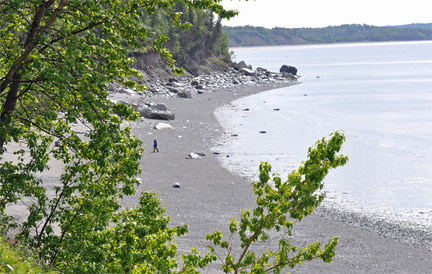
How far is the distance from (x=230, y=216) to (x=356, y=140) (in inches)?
1197

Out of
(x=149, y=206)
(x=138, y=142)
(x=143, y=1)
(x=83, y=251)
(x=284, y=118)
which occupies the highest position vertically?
(x=143, y=1)

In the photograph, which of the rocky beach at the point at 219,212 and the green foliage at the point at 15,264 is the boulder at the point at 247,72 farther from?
the green foliage at the point at 15,264

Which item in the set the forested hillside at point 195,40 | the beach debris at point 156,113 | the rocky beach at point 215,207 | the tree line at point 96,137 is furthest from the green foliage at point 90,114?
the forested hillside at point 195,40

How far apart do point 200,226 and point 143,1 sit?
51.0ft

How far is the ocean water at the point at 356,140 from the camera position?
31.3m

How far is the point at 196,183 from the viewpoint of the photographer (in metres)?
31.7

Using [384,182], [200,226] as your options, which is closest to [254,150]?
[384,182]

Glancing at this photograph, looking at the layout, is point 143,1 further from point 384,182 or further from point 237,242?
point 384,182

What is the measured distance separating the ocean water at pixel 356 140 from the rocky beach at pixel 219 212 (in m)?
1.97

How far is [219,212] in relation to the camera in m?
26.3

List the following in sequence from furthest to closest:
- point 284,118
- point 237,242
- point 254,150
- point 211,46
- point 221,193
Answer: point 211,46 → point 284,118 → point 254,150 → point 221,193 → point 237,242

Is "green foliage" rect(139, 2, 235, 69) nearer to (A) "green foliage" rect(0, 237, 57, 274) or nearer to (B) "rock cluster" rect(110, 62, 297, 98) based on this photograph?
(B) "rock cluster" rect(110, 62, 297, 98)

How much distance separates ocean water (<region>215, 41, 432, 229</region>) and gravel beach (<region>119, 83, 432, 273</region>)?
2107 mm

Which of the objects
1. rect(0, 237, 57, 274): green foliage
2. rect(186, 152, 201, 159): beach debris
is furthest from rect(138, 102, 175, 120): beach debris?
rect(0, 237, 57, 274): green foliage
